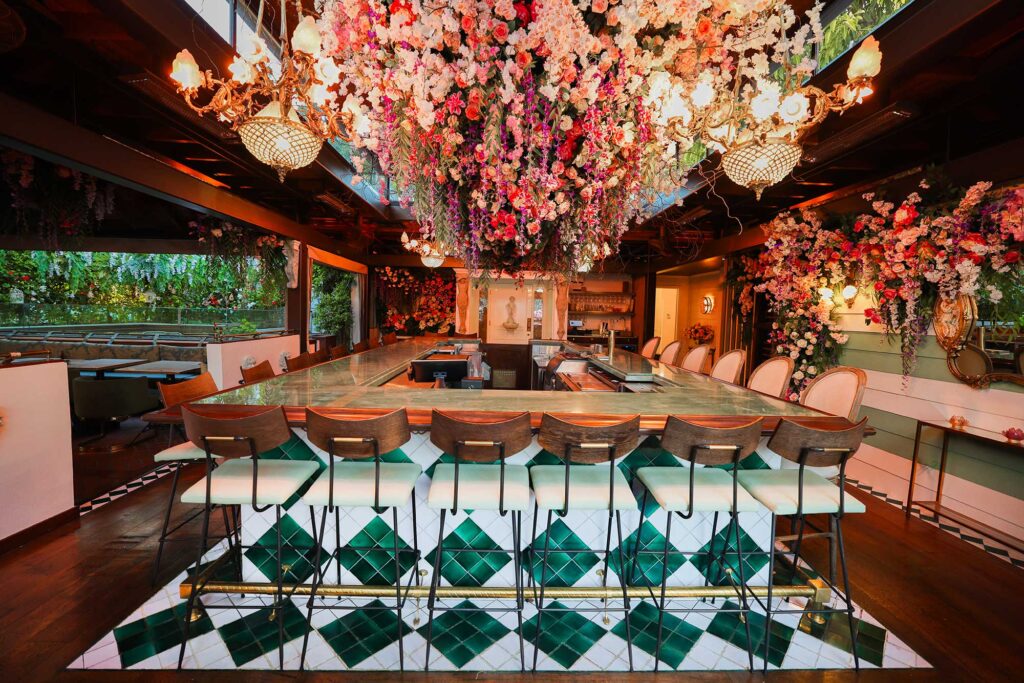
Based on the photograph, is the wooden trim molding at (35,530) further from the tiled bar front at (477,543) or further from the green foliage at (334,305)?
the green foliage at (334,305)

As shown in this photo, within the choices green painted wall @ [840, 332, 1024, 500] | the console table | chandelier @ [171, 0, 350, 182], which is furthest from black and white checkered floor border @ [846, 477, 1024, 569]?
chandelier @ [171, 0, 350, 182]

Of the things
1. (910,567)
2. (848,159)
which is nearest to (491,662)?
(910,567)

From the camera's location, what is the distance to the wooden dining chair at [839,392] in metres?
2.57

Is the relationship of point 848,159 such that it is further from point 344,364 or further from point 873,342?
point 344,364

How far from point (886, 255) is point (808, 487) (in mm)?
2837

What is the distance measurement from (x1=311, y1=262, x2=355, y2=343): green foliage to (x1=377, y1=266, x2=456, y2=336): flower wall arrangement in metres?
0.79

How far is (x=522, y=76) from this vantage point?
168cm

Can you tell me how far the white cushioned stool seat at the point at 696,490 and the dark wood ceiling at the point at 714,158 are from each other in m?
1.65

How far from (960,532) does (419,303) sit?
9.71 metres

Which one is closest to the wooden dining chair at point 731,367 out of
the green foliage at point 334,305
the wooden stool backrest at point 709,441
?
the wooden stool backrest at point 709,441

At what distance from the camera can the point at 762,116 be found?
2.13m

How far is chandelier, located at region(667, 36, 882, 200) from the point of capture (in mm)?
2051

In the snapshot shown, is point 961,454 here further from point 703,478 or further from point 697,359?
point 703,478

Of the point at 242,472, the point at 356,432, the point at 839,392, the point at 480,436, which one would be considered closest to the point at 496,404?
the point at 480,436
